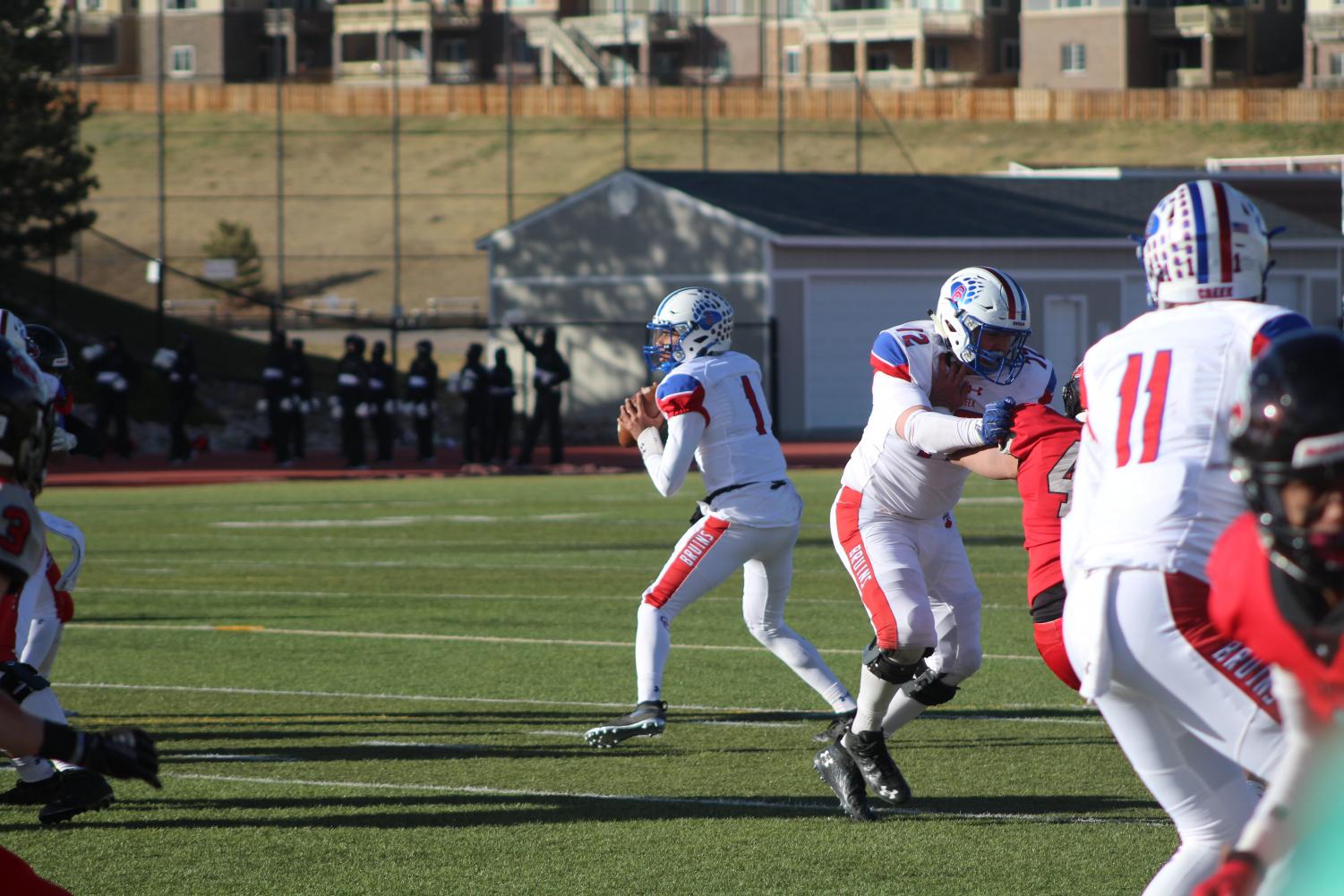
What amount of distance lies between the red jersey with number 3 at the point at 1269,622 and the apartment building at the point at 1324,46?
7490cm

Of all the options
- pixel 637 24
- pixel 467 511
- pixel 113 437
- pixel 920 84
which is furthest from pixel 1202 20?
pixel 467 511

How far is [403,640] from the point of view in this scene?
1124 centimetres

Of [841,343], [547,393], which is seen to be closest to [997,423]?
[547,393]

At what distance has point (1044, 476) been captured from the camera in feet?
19.7

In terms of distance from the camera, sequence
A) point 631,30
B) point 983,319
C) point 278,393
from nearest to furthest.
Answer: point 983,319
point 278,393
point 631,30

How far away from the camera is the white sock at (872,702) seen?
6.78 metres

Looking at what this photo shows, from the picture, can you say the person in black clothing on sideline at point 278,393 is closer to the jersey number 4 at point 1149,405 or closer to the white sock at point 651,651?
the white sock at point 651,651

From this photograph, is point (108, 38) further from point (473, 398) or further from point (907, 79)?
point (473, 398)

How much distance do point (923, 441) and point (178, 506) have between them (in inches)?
658

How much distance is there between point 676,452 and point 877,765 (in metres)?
1.66

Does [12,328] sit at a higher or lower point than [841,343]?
higher

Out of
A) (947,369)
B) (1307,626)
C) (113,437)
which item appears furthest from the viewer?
(113,437)

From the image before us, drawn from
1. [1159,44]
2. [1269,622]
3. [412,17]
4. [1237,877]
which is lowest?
[1237,877]

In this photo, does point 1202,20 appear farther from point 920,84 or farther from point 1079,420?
point 1079,420
